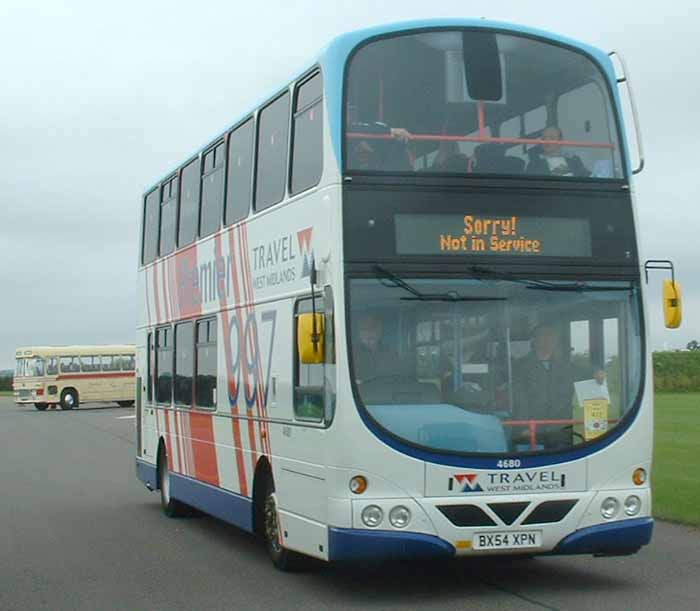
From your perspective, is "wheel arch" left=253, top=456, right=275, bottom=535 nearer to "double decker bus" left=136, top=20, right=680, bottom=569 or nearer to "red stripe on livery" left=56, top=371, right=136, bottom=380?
"double decker bus" left=136, top=20, right=680, bottom=569

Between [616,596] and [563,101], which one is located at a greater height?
[563,101]

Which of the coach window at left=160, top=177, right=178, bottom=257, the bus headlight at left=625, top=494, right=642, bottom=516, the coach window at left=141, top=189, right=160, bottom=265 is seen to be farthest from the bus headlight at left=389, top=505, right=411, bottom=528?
the coach window at left=141, top=189, right=160, bottom=265

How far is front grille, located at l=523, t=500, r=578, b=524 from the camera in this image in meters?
10.9

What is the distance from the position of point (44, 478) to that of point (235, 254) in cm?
1173

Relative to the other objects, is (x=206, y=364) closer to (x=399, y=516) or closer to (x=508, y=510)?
(x=399, y=516)

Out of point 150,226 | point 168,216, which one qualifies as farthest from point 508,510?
point 150,226

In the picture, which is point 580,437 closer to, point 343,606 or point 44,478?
point 343,606

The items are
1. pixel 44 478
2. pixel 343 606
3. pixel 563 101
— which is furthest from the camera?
pixel 44 478

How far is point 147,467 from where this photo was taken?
19.7 meters

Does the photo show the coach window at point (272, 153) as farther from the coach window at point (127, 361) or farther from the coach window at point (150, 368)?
the coach window at point (127, 361)

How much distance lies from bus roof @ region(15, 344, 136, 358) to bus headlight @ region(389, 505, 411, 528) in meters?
54.2

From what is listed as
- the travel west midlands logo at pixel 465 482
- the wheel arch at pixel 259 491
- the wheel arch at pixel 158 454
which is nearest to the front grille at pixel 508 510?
the travel west midlands logo at pixel 465 482

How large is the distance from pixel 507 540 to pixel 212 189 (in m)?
6.45

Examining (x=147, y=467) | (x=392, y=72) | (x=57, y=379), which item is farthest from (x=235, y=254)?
(x=57, y=379)
